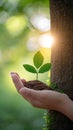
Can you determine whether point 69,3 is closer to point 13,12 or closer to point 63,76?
point 63,76

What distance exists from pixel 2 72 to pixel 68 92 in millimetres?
1257

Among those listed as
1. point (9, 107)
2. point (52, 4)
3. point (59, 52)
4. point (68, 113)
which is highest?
point (52, 4)

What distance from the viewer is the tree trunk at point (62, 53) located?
110 centimetres

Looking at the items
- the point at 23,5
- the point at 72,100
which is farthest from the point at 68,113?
the point at 23,5

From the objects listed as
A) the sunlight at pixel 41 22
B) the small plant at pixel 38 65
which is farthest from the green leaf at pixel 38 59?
the sunlight at pixel 41 22

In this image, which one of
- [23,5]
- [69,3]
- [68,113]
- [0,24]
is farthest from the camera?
[0,24]

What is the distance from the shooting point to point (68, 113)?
102 centimetres

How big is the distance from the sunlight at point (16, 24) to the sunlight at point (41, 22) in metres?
0.06

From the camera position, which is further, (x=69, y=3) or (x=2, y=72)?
(x=2, y=72)

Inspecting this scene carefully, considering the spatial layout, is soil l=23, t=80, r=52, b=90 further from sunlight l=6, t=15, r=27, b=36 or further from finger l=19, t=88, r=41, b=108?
sunlight l=6, t=15, r=27, b=36

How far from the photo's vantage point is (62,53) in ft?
3.64

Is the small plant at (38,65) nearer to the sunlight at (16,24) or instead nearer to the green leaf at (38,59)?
the green leaf at (38,59)

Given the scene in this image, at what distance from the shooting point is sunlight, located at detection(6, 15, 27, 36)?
7.20ft

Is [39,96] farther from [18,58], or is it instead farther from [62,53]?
[18,58]
